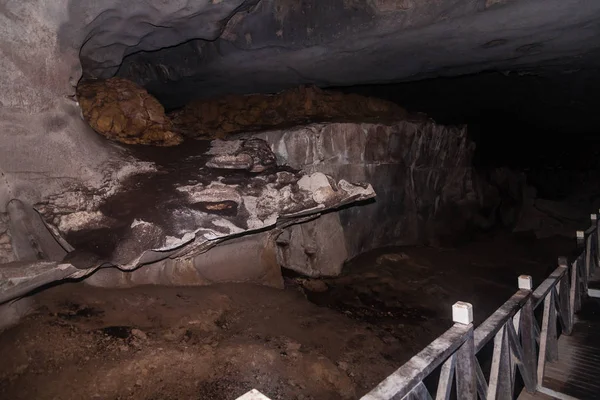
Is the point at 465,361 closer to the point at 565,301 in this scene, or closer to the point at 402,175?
the point at 565,301

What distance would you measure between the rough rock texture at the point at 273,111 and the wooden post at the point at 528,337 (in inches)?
219

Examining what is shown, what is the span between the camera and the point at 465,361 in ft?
7.43

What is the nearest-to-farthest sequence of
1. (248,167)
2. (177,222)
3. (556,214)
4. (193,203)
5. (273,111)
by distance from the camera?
1. (177,222)
2. (193,203)
3. (248,167)
4. (273,111)
5. (556,214)

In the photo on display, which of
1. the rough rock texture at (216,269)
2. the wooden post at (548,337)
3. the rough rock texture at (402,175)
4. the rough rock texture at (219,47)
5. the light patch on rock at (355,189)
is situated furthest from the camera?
the rough rock texture at (402,175)

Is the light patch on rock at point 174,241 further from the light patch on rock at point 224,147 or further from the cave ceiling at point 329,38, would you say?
the cave ceiling at point 329,38

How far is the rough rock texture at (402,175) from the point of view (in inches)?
285

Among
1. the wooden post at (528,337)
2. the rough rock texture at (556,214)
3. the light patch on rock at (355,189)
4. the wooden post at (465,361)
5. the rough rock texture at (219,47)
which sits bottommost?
the rough rock texture at (556,214)

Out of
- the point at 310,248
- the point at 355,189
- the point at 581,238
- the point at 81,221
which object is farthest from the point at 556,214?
the point at 81,221

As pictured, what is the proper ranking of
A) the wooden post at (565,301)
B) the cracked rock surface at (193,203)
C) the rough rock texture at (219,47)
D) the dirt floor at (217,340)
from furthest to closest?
1. the rough rock texture at (219,47)
2. the cracked rock surface at (193,203)
3. the wooden post at (565,301)
4. the dirt floor at (217,340)

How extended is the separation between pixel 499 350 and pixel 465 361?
737 mm

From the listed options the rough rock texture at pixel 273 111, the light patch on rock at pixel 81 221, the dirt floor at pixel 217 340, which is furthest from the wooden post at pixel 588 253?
the light patch on rock at pixel 81 221

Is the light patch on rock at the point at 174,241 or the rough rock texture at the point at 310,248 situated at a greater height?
the light patch on rock at the point at 174,241

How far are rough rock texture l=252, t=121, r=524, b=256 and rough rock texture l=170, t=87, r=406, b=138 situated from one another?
0.71 metres

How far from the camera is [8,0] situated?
160 inches
